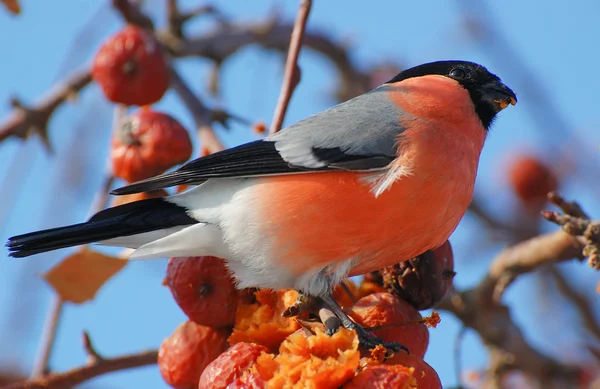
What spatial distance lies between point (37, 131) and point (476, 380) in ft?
5.73

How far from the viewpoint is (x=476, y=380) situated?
3178mm

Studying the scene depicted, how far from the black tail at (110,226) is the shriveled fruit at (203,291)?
0.15 meters

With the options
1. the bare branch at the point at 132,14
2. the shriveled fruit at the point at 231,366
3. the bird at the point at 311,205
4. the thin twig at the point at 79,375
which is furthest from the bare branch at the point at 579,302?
the bare branch at the point at 132,14

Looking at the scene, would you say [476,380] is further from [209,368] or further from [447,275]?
[209,368]

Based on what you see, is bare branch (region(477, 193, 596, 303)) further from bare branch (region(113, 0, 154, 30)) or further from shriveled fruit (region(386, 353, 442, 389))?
bare branch (region(113, 0, 154, 30))

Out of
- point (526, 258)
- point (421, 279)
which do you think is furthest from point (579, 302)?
point (421, 279)

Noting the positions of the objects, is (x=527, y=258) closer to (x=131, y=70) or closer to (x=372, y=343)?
(x=372, y=343)

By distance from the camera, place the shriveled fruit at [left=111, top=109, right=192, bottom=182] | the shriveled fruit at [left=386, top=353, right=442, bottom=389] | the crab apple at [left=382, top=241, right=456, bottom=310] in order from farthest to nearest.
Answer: the shriveled fruit at [left=111, top=109, right=192, bottom=182] < the crab apple at [left=382, top=241, right=456, bottom=310] < the shriveled fruit at [left=386, top=353, right=442, bottom=389]

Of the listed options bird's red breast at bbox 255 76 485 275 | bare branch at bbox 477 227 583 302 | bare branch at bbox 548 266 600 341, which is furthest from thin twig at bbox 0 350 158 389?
bare branch at bbox 548 266 600 341

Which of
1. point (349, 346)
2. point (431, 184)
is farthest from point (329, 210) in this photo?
point (349, 346)

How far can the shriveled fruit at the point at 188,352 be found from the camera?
7.38 ft

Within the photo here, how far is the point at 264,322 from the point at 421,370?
0.41 m

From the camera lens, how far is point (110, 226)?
7.73ft

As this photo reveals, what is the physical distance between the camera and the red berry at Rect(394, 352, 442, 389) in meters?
1.91
